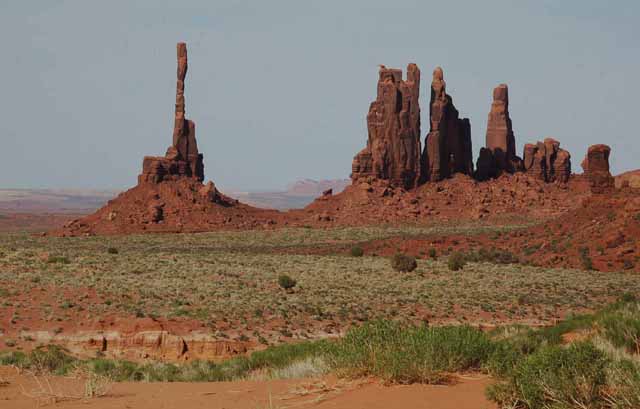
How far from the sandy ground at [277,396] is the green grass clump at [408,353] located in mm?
217

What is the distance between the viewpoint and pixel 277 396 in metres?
9.84

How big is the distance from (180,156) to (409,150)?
25971mm

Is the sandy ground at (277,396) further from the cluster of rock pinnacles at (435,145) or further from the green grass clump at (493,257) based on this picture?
the cluster of rock pinnacles at (435,145)

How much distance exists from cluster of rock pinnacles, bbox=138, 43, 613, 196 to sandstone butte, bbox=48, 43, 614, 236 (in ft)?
0.39

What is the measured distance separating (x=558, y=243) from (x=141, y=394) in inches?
1820

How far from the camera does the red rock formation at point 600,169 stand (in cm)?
5875

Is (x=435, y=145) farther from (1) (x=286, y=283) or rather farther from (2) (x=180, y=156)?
(1) (x=286, y=283)

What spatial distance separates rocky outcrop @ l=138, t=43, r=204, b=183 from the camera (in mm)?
94562

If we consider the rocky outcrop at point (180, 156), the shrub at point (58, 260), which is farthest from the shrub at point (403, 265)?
the rocky outcrop at point (180, 156)

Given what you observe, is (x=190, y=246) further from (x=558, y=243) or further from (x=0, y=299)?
(x=0, y=299)

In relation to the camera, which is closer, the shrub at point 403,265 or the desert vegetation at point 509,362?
the desert vegetation at point 509,362

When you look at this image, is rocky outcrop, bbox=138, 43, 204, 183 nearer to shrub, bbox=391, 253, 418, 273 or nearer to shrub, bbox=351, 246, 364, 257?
shrub, bbox=351, 246, 364, 257

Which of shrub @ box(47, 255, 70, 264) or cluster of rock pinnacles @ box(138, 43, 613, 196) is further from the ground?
cluster of rock pinnacles @ box(138, 43, 613, 196)

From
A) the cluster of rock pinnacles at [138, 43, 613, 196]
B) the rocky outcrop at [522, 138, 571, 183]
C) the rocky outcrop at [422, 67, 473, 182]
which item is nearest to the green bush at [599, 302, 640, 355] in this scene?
the cluster of rock pinnacles at [138, 43, 613, 196]
